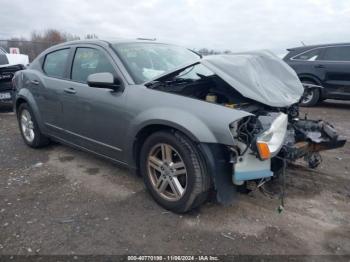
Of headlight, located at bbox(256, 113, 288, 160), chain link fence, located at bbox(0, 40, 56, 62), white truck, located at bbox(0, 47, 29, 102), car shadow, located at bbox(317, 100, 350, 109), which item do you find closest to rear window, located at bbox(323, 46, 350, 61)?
car shadow, located at bbox(317, 100, 350, 109)

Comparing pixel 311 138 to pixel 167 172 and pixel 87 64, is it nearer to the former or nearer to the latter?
pixel 167 172

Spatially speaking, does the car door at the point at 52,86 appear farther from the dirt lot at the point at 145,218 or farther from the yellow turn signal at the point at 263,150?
the yellow turn signal at the point at 263,150

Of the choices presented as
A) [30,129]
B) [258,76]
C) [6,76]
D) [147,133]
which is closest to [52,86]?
[30,129]

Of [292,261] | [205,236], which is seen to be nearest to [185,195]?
[205,236]

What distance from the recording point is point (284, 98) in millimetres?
3229

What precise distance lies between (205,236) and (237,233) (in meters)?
0.30

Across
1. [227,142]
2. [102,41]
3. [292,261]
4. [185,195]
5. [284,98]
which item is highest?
[102,41]

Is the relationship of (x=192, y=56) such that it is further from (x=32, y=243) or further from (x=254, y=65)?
(x=32, y=243)

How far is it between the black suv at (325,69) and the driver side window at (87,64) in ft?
20.5

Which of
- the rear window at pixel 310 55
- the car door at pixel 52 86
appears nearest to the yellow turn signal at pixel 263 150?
the car door at pixel 52 86

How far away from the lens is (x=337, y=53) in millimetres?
8648

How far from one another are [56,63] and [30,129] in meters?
1.31

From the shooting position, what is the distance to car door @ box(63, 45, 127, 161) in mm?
3434

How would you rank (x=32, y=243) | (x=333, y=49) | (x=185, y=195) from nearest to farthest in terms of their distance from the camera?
(x=32, y=243)
(x=185, y=195)
(x=333, y=49)
